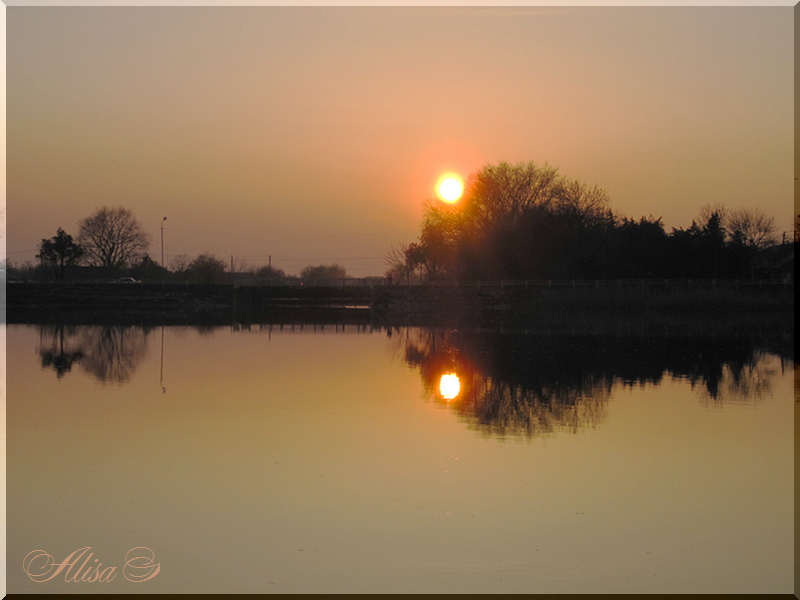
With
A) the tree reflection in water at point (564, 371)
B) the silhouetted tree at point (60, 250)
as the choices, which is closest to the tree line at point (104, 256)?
the silhouetted tree at point (60, 250)

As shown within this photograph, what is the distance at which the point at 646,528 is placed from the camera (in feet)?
28.8

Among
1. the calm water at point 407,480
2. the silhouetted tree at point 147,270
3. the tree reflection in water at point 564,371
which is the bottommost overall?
the calm water at point 407,480

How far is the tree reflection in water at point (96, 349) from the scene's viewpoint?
22.8m

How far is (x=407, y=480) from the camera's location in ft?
34.6

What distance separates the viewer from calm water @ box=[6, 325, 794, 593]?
755 cm

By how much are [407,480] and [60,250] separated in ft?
328

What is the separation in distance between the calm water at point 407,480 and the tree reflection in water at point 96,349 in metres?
0.68

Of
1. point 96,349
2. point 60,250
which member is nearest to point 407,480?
point 96,349

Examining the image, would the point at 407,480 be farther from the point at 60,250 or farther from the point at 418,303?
the point at 60,250

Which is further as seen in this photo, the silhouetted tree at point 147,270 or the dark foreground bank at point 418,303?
the silhouetted tree at point 147,270

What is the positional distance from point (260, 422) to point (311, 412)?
4.40ft

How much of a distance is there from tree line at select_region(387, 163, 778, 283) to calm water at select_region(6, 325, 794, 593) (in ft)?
151

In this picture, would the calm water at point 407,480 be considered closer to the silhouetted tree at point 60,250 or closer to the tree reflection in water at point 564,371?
the tree reflection in water at point 564,371

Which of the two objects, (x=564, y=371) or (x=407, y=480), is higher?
(x=564, y=371)
